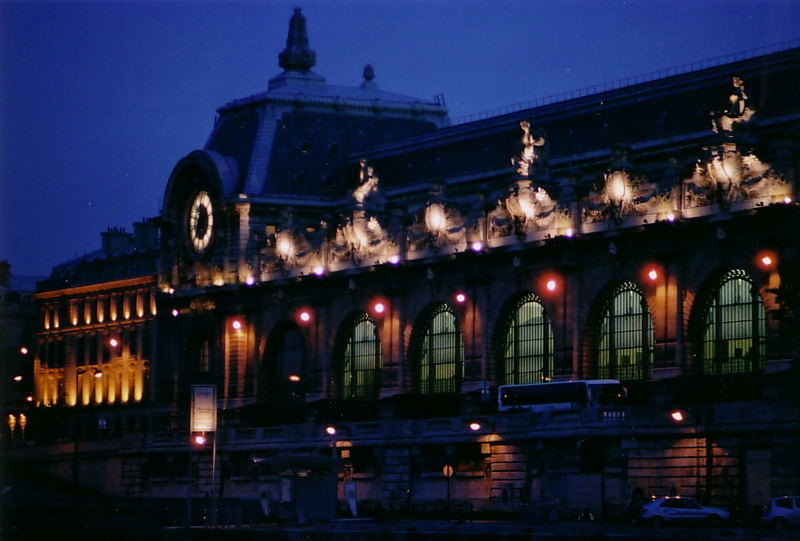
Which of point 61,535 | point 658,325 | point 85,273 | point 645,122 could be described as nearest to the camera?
point 61,535

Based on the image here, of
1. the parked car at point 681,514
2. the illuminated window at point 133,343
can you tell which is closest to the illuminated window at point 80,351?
the illuminated window at point 133,343

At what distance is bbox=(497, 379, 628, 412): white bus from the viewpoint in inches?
4579

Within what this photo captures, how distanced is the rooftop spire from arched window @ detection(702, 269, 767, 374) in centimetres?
6019

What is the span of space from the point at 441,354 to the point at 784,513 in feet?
161

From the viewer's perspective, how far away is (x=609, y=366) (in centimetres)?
12388

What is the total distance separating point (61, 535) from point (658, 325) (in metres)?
37.3

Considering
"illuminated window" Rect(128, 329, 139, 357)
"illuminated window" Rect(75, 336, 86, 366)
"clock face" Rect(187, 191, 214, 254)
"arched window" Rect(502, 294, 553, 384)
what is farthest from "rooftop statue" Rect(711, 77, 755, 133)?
"illuminated window" Rect(75, 336, 86, 366)

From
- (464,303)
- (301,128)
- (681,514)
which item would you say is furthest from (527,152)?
(681,514)

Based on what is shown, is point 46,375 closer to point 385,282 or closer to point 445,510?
point 385,282

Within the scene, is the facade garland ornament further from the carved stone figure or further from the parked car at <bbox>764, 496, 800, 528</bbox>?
the parked car at <bbox>764, 496, 800, 528</bbox>

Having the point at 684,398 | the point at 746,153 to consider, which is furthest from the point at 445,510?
the point at 746,153

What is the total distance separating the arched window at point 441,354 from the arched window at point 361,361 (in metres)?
4.85

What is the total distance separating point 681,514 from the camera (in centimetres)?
9431

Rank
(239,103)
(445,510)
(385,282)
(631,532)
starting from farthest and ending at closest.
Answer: (239,103) → (385,282) → (445,510) → (631,532)
